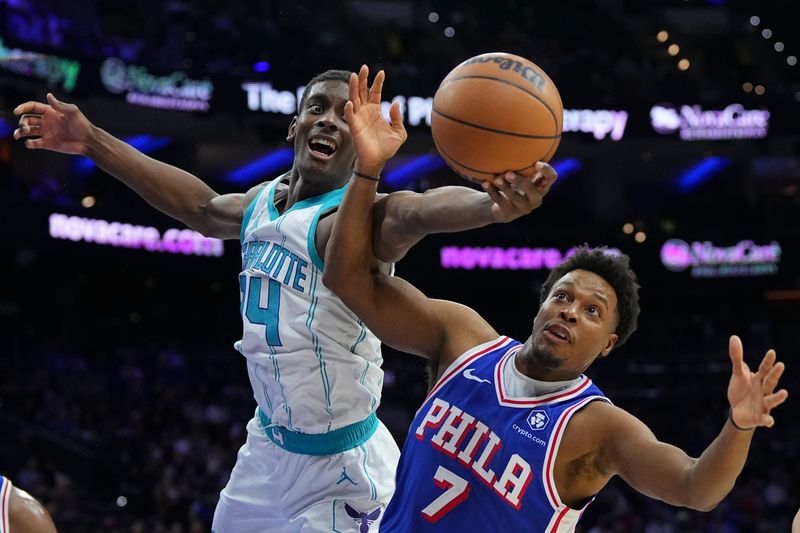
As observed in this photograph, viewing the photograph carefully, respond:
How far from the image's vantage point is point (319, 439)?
372cm

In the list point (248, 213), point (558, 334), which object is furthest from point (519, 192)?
point (248, 213)

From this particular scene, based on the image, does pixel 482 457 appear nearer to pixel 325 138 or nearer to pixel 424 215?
pixel 424 215

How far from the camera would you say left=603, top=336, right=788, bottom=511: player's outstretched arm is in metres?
2.68

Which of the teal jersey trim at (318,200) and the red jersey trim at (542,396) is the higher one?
the teal jersey trim at (318,200)

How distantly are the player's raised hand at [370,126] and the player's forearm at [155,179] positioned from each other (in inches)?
48.7

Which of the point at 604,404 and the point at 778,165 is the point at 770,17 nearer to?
the point at 778,165

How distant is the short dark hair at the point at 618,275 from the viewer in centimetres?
344

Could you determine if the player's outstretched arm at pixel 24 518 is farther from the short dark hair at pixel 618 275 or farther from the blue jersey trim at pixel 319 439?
the short dark hair at pixel 618 275

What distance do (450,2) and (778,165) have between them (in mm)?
7820

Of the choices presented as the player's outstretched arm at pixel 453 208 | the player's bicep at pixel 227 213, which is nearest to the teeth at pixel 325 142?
the player's bicep at pixel 227 213

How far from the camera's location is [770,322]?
2045cm

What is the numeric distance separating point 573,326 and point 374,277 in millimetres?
684

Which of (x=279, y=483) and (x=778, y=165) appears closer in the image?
(x=279, y=483)

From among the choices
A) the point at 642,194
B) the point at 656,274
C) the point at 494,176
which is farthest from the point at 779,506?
the point at 494,176
